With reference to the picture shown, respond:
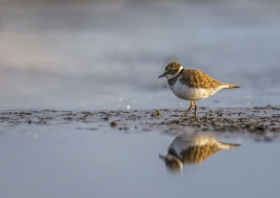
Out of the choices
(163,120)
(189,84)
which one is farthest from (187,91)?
(163,120)

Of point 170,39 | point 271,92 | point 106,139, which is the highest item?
point 170,39

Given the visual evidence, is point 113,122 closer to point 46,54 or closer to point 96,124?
point 96,124

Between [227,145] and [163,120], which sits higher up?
[163,120]

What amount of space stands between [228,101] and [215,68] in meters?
3.45

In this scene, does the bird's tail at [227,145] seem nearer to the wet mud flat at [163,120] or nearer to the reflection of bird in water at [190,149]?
the reflection of bird in water at [190,149]

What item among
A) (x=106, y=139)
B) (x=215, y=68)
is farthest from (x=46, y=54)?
(x=106, y=139)

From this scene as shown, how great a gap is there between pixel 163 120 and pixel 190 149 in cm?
273

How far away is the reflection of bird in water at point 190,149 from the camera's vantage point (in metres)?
6.69

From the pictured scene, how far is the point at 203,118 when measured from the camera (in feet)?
32.8

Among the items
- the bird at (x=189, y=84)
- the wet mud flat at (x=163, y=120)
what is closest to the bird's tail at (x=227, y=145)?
the wet mud flat at (x=163, y=120)

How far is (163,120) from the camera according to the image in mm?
9977

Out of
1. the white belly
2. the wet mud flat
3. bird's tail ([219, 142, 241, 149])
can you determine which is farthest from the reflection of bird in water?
the white belly

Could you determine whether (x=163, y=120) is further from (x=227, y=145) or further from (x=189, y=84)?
(x=227, y=145)

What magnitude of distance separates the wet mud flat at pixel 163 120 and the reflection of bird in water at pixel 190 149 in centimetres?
62
